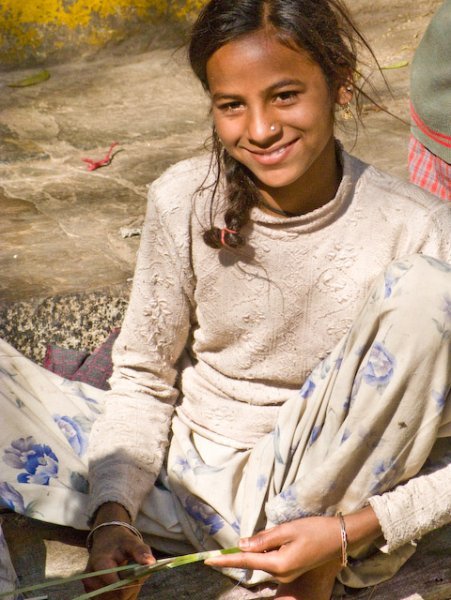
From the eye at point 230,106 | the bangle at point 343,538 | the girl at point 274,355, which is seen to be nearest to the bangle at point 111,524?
the girl at point 274,355

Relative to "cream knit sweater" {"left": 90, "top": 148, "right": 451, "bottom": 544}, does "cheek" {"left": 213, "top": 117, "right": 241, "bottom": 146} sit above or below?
above

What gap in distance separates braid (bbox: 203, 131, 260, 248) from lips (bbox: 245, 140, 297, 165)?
11 centimetres

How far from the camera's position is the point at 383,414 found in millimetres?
1928

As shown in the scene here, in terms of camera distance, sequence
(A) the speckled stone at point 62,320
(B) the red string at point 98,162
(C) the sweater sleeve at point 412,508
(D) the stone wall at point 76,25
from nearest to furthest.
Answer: (C) the sweater sleeve at point 412,508 → (A) the speckled stone at point 62,320 → (B) the red string at point 98,162 → (D) the stone wall at point 76,25

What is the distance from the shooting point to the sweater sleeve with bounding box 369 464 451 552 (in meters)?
2.00

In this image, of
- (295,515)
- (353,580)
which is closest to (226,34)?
(295,515)

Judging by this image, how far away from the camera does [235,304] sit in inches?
88.4

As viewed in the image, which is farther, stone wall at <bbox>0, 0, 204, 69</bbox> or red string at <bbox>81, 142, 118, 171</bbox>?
stone wall at <bbox>0, 0, 204, 69</bbox>

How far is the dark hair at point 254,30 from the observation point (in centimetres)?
199

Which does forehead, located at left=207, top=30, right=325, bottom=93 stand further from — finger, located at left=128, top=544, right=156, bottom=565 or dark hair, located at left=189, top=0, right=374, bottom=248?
finger, located at left=128, top=544, right=156, bottom=565

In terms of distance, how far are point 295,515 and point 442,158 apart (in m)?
1.40

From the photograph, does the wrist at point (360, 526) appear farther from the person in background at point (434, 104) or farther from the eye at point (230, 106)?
the person in background at point (434, 104)

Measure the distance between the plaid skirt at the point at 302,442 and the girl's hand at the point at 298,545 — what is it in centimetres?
4

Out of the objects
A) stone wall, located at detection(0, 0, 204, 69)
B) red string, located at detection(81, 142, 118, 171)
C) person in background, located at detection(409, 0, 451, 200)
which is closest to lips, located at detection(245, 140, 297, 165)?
person in background, located at detection(409, 0, 451, 200)
